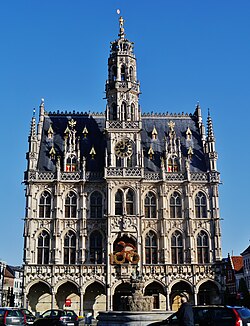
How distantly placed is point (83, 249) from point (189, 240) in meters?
12.0

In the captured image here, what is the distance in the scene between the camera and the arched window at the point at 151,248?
52.8 meters

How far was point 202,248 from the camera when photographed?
5369 centimetres

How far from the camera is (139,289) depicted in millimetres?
33250

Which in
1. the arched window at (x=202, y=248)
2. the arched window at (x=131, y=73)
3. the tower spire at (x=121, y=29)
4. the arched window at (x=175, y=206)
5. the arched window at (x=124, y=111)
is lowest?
the arched window at (x=202, y=248)

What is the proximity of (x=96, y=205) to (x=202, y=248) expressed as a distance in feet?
43.2

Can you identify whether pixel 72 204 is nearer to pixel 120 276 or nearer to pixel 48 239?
pixel 48 239

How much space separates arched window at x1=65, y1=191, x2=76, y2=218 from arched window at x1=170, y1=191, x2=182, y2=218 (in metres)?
11.3

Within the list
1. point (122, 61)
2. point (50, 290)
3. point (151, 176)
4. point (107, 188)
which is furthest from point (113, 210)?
point (122, 61)

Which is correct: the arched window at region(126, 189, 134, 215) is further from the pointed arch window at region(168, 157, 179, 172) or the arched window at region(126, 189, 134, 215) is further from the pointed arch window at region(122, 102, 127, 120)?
the pointed arch window at region(122, 102, 127, 120)

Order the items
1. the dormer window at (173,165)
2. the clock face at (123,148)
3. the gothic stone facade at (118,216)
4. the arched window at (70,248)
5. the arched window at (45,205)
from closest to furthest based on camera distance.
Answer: the gothic stone facade at (118,216) < the arched window at (70,248) < the arched window at (45,205) < the clock face at (123,148) < the dormer window at (173,165)

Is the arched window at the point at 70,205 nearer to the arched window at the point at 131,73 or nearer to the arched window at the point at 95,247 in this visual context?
the arched window at the point at 95,247

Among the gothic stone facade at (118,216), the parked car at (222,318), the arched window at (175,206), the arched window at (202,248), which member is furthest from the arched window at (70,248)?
the parked car at (222,318)

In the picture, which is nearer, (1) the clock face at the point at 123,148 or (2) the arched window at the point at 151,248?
(2) the arched window at the point at 151,248

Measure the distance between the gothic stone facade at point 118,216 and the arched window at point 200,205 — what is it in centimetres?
12
